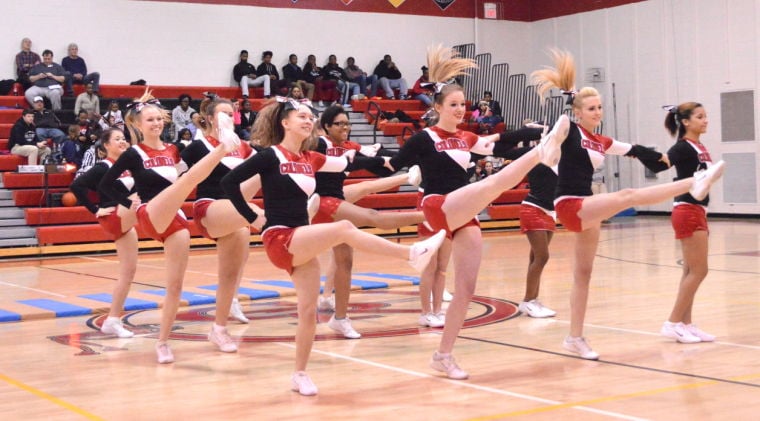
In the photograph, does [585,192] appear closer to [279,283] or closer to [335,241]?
[335,241]

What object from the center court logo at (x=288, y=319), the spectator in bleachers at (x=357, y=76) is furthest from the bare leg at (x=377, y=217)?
the spectator in bleachers at (x=357, y=76)

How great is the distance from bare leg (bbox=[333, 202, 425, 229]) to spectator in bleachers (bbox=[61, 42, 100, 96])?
13.9 metres

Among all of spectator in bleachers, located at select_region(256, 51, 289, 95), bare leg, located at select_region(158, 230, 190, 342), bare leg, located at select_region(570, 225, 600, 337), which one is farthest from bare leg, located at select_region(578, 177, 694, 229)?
spectator in bleachers, located at select_region(256, 51, 289, 95)

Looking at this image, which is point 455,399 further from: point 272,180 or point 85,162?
point 85,162

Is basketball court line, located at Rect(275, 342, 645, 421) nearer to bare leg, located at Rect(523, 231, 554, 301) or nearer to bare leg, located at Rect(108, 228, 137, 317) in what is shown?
bare leg, located at Rect(108, 228, 137, 317)

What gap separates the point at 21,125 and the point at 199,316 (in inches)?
413

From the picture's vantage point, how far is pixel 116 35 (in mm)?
A: 21344

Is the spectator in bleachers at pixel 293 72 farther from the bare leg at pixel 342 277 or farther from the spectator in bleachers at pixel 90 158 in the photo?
the bare leg at pixel 342 277

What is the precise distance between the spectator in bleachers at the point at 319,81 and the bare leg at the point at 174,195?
1592 cm

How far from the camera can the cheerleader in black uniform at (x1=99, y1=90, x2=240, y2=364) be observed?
251 inches

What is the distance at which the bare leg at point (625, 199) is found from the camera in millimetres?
5898

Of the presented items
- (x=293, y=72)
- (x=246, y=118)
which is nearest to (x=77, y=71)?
(x=246, y=118)

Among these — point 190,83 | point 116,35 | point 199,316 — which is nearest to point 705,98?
point 190,83

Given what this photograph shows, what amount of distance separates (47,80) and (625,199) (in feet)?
52.3
